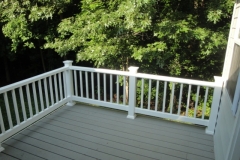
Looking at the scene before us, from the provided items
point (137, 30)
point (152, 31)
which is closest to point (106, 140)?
point (137, 30)

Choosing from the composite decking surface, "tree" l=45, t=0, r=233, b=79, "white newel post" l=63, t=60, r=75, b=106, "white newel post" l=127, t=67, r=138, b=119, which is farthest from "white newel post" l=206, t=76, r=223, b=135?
"white newel post" l=63, t=60, r=75, b=106

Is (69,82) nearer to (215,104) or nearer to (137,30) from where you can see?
(137,30)

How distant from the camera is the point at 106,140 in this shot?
2811mm

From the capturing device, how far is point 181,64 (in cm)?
640

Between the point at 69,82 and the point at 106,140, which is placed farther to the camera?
the point at 69,82

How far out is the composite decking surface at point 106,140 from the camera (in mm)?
2504

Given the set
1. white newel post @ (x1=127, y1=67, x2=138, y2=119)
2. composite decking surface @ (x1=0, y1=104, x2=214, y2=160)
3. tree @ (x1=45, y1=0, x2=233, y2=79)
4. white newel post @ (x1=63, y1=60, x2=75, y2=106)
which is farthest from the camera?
tree @ (x1=45, y1=0, x2=233, y2=79)

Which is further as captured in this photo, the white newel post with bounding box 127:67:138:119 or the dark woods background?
the dark woods background

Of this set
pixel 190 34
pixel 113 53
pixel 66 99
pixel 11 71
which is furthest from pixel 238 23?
pixel 11 71

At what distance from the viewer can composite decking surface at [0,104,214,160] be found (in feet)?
8.21

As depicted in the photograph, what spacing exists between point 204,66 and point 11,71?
859 centimetres

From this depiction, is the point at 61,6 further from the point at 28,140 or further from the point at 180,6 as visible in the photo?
the point at 28,140

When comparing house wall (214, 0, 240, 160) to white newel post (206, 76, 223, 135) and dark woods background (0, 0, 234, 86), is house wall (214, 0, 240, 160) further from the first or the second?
dark woods background (0, 0, 234, 86)

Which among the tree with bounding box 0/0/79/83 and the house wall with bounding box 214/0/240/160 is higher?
the tree with bounding box 0/0/79/83
